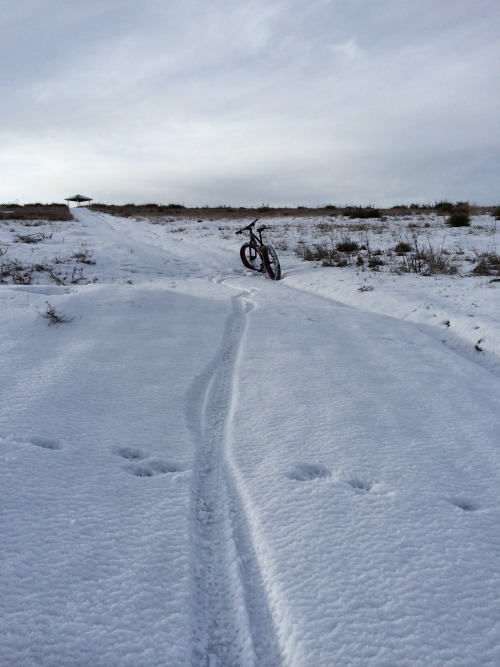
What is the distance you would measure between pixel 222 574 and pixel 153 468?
612mm

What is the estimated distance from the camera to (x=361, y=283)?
6.68 metres

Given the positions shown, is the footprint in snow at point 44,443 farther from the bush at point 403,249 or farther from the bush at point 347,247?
the bush at point 347,247

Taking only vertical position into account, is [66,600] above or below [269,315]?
below

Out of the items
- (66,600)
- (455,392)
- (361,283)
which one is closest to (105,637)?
(66,600)

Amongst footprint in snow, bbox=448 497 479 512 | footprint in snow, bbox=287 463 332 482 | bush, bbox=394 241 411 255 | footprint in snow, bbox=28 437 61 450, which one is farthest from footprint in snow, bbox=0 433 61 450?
bush, bbox=394 241 411 255

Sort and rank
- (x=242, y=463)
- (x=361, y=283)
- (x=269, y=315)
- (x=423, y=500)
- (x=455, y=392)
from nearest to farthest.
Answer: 1. (x=423, y=500)
2. (x=242, y=463)
3. (x=455, y=392)
4. (x=269, y=315)
5. (x=361, y=283)

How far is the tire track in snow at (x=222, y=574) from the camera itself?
1114 mm

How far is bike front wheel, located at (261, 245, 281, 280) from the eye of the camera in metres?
8.03

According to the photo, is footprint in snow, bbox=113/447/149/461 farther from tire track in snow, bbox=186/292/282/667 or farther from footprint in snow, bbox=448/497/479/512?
footprint in snow, bbox=448/497/479/512

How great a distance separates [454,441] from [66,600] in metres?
1.76

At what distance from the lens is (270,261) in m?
8.19

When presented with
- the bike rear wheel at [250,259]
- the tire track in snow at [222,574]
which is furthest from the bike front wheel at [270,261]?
the tire track in snow at [222,574]

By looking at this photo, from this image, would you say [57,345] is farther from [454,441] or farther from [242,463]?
[454,441]

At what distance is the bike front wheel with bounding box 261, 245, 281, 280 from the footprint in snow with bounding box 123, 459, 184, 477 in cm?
642
